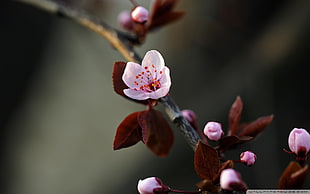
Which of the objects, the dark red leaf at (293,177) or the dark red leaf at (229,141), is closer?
the dark red leaf at (293,177)

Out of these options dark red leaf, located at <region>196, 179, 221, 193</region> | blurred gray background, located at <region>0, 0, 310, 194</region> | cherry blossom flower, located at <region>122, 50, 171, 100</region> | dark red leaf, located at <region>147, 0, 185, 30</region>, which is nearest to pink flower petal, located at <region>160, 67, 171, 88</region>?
cherry blossom flower, located at <region>122, 50, 171, 100</region>

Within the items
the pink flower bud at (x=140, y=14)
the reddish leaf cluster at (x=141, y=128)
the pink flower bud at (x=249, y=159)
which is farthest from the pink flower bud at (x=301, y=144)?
the pink flower bud at (x=140, y=14)

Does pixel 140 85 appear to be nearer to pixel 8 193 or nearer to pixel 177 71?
pixel 177 71

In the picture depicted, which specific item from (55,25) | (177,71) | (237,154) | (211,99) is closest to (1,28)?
(55,25)

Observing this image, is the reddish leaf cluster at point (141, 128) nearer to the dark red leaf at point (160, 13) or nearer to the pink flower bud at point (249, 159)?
the pink flower bud at point (249, 159)

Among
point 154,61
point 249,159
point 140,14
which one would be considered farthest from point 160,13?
point 249,159
